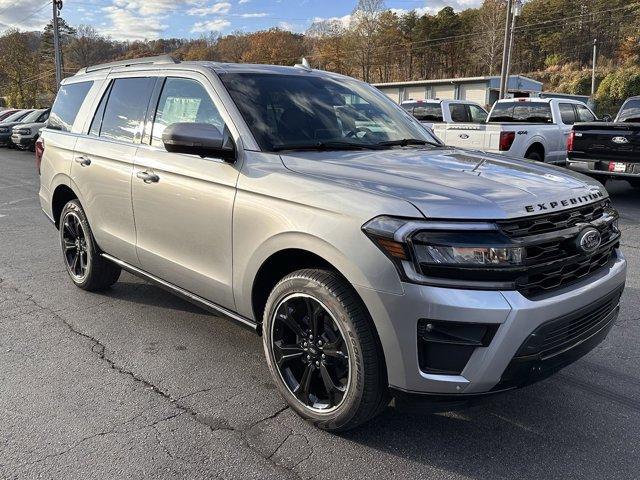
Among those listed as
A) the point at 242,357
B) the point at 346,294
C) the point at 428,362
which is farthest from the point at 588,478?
the point at 242,357

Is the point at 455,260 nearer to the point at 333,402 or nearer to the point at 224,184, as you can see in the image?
the point at 333,402

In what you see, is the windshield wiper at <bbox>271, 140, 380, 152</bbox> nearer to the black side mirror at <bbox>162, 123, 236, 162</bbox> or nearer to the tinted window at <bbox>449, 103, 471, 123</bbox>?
the black side mirror at <bbox>162, 123, 236, 162</bbox>

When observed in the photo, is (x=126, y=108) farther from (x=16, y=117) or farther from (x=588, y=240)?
(x=16, y=117)

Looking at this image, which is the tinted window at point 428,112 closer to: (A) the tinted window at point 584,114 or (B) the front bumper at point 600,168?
(A) the tinted window at point 584,114

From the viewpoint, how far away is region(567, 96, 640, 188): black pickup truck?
31.6 feet

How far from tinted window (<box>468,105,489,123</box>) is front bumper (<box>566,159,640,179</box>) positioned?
655cm

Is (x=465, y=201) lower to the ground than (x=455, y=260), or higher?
higher

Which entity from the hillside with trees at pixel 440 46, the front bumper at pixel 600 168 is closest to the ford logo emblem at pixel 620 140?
the front bumper at pixel 600 168

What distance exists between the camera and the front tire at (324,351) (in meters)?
2.62

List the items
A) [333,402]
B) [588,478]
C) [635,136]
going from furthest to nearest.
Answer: [635,136], [333,402], [588,478]

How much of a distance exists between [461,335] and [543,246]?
1.86 feet

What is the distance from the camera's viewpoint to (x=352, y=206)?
2605 mm

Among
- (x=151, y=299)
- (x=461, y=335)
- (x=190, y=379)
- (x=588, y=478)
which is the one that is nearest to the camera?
(x=461, y=335)

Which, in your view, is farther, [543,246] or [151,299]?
[151,299]
